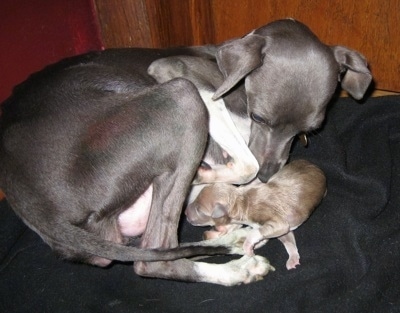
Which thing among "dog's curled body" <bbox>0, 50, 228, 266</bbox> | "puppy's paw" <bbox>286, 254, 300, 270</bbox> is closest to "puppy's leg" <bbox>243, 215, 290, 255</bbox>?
"puppy's paw" <bbox>286, 254, 300, 270</bbox>

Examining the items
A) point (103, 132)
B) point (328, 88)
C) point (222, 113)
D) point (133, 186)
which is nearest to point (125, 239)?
point (133, 186)

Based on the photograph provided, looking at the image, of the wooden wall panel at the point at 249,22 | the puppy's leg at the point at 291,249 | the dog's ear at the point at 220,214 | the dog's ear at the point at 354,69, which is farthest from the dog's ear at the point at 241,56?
the wooden wall panel at the point at 249,22

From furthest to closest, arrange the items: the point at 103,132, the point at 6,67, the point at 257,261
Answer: the point at 6,67 → the point at 257,261 → the point at 103,132

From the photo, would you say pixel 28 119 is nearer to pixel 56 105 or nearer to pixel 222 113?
pixel 56 105

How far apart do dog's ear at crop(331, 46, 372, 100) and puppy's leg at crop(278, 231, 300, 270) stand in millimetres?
1034

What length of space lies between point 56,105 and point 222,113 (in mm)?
990

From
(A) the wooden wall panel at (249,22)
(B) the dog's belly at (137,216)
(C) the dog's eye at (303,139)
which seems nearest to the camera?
(B) the dog's belly at (137,216)

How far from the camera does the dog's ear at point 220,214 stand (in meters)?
3.07

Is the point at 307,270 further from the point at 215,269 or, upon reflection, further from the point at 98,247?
the point at 98,247

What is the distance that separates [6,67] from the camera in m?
3.66

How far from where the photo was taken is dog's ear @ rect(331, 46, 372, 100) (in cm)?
317

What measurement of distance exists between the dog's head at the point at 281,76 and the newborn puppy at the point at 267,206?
0.13 metres

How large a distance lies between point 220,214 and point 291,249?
46 centimetres

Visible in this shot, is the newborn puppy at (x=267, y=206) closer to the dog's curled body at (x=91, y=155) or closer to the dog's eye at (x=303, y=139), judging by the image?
the dog's eye at (x=303, y=139)
